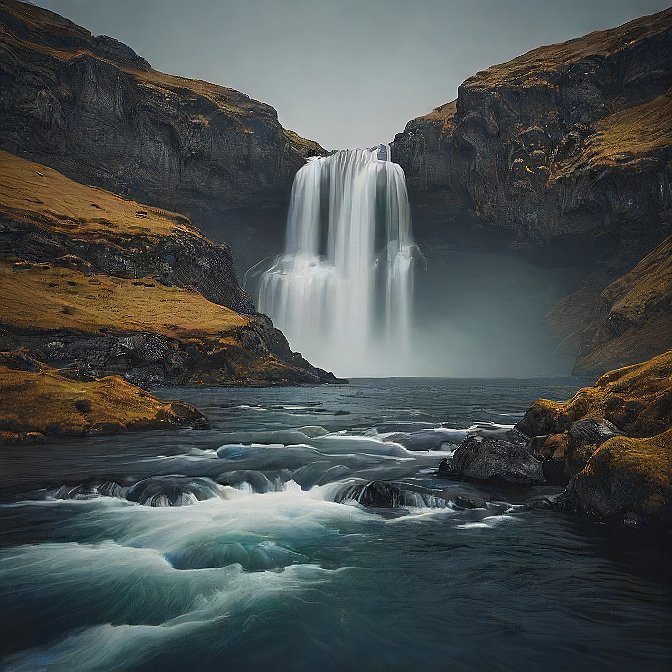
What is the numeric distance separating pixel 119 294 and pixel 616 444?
Result: 7132 cm

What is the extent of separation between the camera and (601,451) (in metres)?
11.6

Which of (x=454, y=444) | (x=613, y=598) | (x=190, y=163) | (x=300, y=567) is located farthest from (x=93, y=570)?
(x=190, y=163)

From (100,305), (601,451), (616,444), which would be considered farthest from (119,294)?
(616,444)

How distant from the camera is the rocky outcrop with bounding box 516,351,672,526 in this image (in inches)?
416

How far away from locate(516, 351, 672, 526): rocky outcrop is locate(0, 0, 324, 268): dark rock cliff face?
10932 centimetres

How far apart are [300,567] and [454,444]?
1321 centimetres

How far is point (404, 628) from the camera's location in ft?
24.4

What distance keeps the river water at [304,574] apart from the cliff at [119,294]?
41.3m

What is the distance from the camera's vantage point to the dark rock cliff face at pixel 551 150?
315ft

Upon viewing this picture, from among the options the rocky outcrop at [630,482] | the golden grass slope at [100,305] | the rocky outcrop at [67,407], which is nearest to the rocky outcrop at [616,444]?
the rocky outcrop at [630,482]

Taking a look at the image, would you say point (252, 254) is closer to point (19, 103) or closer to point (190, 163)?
point (190, 163)

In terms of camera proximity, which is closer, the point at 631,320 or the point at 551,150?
the point at 631,320

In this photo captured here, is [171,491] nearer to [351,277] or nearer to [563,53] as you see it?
[351,277]

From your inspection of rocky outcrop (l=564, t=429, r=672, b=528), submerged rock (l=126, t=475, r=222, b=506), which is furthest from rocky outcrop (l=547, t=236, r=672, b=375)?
submerged rock (l=126, t=475, r=222, b=506)
